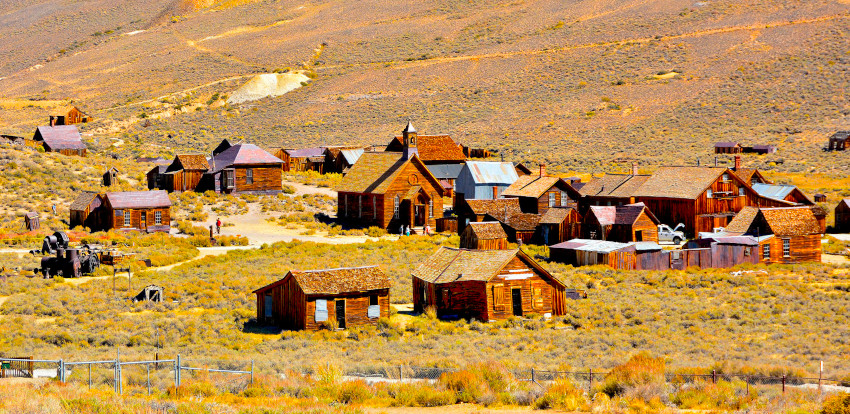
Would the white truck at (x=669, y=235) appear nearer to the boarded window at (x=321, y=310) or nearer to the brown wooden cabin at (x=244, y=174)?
the boarded window at (x=321, y=310)

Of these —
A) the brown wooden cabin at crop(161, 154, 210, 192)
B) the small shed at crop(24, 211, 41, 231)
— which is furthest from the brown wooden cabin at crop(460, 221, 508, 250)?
the brown wooden cabin at crop(161, 154, 210, 192)

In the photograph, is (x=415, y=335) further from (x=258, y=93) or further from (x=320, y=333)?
(x=258, y=93)

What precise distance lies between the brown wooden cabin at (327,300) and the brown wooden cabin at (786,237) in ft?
67.9

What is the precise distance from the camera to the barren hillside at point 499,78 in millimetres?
103125

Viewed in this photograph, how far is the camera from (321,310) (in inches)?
1251

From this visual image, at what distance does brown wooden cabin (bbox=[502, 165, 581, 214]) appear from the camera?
178ft

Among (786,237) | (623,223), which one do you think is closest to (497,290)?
(623,223)

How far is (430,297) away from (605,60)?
102 meters

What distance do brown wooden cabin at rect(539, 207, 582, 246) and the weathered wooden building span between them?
11649mm

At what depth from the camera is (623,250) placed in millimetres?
43594

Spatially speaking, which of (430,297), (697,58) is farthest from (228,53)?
(430,297)

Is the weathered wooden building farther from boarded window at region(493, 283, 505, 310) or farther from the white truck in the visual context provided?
boarded window at region(493, 283, 505, 310)

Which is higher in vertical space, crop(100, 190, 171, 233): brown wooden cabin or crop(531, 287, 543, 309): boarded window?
crop(100, 190, 171, 233): brown wooden cabin

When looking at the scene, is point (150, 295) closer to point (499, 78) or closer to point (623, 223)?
point (623, 223)
